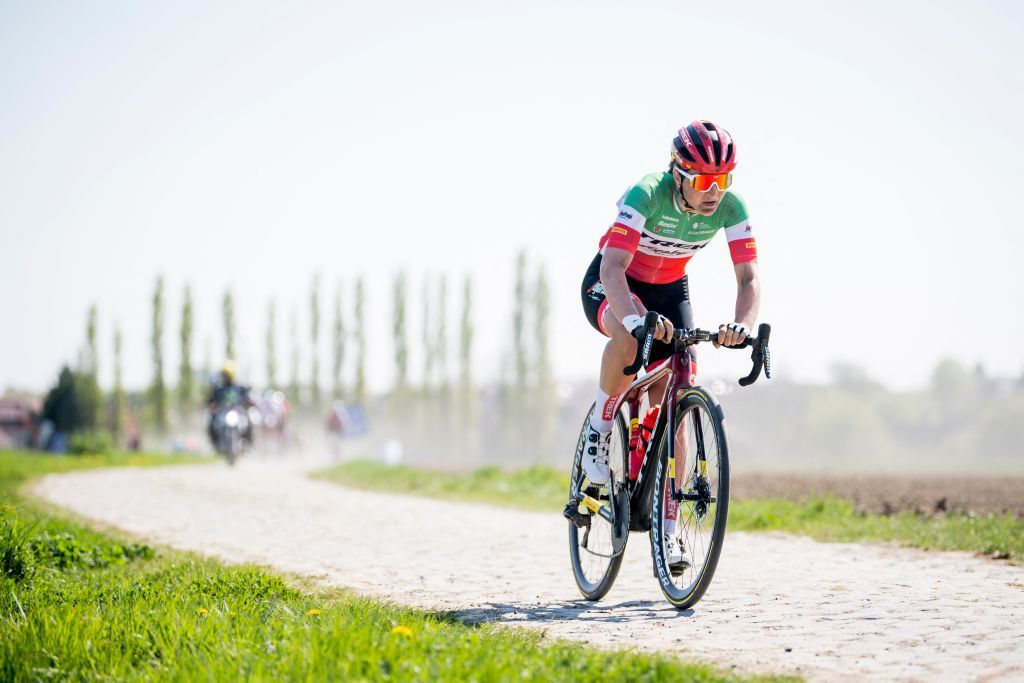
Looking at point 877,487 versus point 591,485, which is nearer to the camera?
point 591,485

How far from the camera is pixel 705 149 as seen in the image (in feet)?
17.7

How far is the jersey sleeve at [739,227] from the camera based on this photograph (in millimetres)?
5738

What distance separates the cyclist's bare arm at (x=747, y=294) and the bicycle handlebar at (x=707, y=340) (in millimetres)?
287

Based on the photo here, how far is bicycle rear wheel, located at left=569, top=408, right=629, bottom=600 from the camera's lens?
5.91m

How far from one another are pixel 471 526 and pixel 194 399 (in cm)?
5827

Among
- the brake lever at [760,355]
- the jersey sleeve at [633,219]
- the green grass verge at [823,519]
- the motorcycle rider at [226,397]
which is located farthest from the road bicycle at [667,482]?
the motorcycle rider at [226,397]

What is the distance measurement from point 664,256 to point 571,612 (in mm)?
2157

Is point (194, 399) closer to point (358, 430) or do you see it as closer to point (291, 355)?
point (291, 355)

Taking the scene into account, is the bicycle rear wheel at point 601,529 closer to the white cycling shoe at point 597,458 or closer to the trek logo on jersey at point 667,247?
the white cycling shoe at point 597,458

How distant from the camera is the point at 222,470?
21.6 meters

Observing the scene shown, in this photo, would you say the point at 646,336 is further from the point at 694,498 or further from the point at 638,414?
the point at 638,414

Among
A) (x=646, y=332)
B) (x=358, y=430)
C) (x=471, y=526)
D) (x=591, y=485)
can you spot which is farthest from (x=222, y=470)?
(x=358, y=430)

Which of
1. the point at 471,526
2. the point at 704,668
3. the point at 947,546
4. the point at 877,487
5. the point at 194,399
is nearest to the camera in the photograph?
the point at 704,668

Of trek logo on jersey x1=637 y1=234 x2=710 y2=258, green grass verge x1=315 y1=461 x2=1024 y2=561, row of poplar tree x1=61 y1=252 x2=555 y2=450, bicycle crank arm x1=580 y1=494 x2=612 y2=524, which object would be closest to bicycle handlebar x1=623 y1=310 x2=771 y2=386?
trek logo on jersey x1=637 y1=234 x2=710 y2=258
